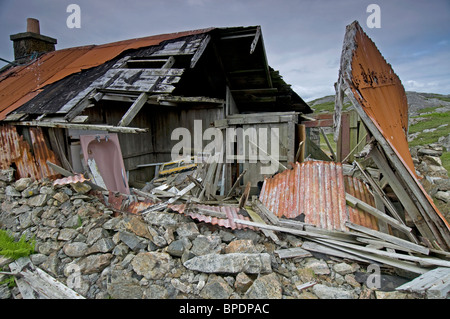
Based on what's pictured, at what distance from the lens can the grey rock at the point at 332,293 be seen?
12.3ft

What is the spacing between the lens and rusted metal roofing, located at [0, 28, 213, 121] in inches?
301

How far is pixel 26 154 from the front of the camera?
246 inches

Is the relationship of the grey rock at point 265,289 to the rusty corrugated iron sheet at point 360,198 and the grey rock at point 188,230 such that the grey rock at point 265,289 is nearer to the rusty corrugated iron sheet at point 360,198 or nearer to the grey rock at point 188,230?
the grey rock at point 188,230

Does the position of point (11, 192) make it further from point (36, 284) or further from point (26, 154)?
point (36, 284)

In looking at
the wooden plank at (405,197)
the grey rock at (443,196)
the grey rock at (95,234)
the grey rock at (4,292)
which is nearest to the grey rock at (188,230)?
the grey rock at (95,234)

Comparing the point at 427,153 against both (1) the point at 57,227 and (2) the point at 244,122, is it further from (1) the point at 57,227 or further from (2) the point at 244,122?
(1) the point at 57,227

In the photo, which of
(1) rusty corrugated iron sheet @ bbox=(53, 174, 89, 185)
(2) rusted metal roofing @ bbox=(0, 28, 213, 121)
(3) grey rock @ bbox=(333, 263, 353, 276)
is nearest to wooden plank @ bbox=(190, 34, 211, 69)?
(2) rusted metal roofing @ bbox=(0, 28, 213, 121)

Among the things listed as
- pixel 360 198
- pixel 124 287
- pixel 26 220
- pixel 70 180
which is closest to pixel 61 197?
pixel 70 180

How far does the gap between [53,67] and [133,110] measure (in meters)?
5.72

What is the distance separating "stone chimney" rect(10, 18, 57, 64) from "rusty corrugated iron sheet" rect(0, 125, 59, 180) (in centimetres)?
728

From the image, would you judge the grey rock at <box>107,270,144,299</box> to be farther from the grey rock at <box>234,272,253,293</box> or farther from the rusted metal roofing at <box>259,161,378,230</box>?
the rusted metal roofing at <box>259,161,378,230</box>

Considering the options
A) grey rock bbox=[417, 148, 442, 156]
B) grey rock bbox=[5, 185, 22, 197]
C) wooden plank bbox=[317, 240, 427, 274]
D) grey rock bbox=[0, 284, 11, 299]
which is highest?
grey rock bbox=[417, 148, 442, 156]

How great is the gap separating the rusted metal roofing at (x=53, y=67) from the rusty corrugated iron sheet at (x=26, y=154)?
594 millimetres

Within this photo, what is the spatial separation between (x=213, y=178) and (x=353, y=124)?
20.0 ft
